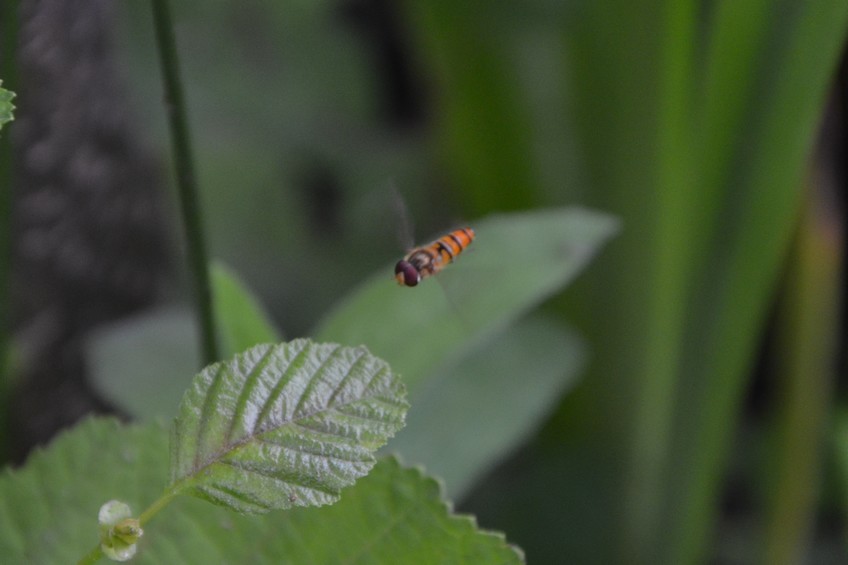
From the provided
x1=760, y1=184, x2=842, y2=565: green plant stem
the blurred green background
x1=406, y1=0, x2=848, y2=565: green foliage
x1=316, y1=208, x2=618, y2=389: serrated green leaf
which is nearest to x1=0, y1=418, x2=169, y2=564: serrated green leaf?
x1=316, y1=208, x2=618, y2=389: serrated green leaf

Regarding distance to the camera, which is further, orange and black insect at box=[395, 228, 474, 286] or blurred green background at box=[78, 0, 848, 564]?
blurred green background at box=[78, 0, 848, 564]

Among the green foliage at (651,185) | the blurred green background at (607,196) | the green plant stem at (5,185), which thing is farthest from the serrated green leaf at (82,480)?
the green foliage at (651,185)

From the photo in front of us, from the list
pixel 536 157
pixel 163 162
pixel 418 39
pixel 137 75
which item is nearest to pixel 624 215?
pixel 536 157

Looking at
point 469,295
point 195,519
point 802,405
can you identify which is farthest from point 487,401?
point 195,519

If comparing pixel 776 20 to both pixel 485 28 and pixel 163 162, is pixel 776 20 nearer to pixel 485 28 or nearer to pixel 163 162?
pixel 485 28

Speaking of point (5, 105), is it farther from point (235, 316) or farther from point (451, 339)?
point (451, 339)

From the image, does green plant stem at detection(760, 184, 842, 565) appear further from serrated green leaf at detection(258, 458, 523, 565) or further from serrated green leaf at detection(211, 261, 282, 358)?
serrated green leaf at detection(258, 458, 523, 565)

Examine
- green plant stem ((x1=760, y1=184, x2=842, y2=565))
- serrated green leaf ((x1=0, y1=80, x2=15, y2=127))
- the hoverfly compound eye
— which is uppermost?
serrated green leaf ((x1=0, y1=80, x2=15, y2=127))

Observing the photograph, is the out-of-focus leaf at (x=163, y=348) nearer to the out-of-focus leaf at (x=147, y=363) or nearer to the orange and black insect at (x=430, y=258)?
the out-of-focus leaf at (x=147, y=363)
